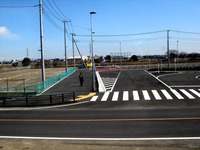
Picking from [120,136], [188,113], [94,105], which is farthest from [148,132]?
[94,105]

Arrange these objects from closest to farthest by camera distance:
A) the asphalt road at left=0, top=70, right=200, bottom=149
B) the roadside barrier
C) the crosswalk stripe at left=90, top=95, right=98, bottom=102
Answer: the asphalt road at left=0, top=70, right=200, bottom=149, the roadside barrier, the crosswalk stripe at left=90, top=95, right=98, bottom=102

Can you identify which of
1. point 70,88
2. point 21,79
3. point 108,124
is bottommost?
point 108,124

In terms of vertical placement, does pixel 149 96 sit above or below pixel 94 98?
above

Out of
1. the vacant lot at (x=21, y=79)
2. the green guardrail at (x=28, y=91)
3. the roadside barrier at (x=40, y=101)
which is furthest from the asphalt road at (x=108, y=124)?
the vacant lot at (x=21, y=79)

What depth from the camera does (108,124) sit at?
1634 cm

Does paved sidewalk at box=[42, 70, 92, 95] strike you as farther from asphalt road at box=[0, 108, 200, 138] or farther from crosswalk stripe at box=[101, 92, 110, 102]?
asphalt road at box=[0, 108, 200, 138]

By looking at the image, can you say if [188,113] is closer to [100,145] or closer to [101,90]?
[100,145]

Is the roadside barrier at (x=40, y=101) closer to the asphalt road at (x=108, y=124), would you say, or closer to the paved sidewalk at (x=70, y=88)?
the paved sidewalk at (x=70, y=88)

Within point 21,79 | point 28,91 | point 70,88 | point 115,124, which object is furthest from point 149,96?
point 21,79

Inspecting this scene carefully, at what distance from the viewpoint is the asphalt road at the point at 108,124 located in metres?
14.3

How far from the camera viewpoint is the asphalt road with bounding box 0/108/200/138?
1426cm

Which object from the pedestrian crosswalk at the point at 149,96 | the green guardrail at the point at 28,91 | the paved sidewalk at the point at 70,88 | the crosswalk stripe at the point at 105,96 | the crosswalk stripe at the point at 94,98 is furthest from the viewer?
the paved sidewalk at the point at 70,88

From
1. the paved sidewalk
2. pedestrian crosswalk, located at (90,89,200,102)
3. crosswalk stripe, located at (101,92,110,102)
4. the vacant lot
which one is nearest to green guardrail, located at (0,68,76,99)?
the paved sidewalk

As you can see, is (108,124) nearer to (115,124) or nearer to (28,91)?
(115,124)
